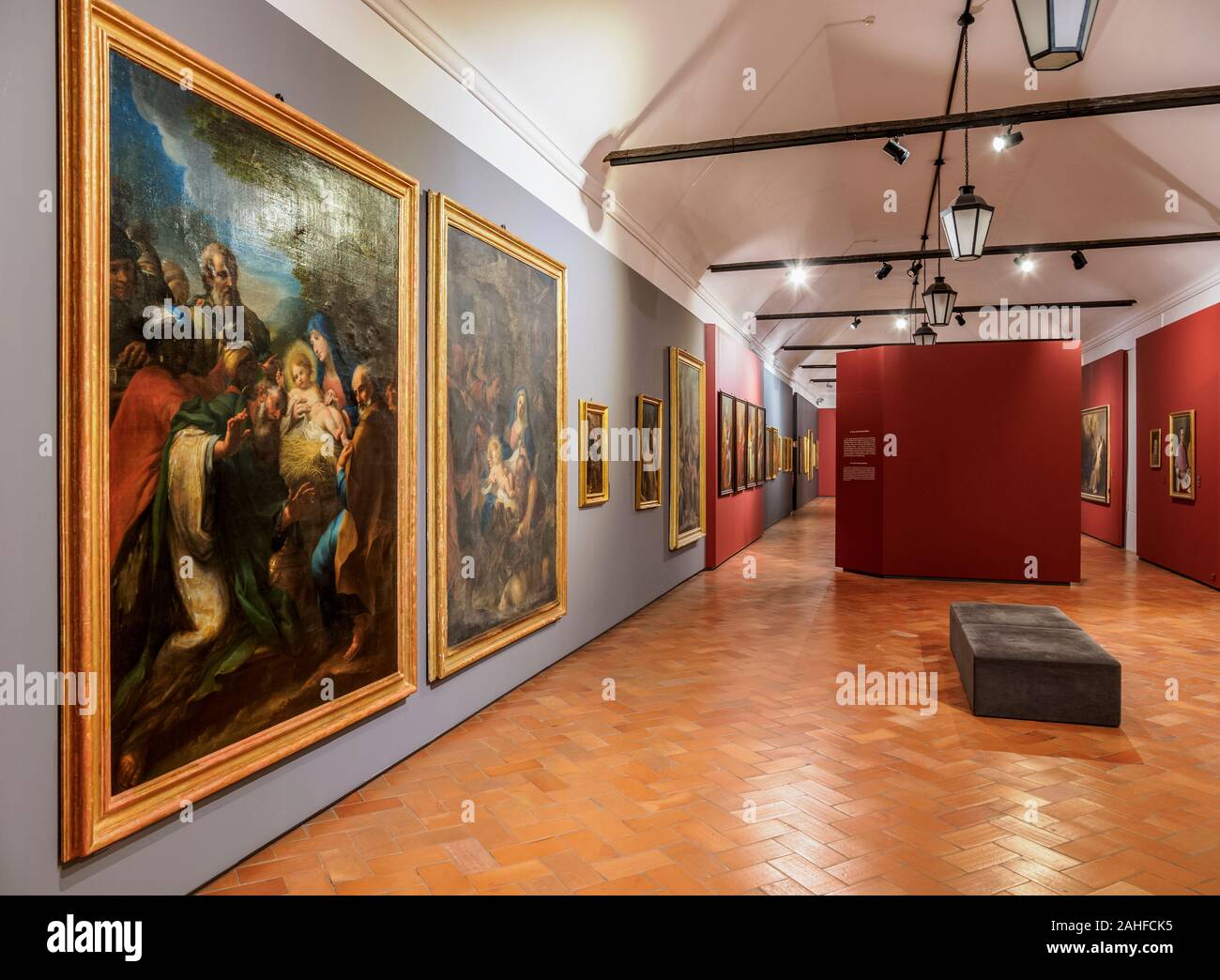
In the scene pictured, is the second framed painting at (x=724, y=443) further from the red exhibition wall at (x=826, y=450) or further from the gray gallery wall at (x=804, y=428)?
the red exhibition wall at (x=826, y=450)

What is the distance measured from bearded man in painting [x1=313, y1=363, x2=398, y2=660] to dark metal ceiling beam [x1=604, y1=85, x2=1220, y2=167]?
13.0 ft

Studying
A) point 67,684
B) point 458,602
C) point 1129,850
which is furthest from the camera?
point 458,602

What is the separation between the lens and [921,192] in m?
11.0

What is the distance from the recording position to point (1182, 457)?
446 inches

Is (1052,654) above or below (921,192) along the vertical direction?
below

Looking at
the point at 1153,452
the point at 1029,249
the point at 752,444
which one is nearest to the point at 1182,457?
the point at 1153,452

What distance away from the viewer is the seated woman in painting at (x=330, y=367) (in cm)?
345

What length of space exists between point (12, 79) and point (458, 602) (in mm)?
3222

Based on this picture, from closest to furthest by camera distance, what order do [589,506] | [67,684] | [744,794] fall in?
[67,684]
[744,794]
[589,506]

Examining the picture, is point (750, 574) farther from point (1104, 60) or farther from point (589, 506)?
point (1104, 60)

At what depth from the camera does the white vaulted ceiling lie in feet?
18.2

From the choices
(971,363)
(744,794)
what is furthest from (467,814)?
(971,363)

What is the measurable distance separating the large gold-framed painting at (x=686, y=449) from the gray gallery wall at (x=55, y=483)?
375cm

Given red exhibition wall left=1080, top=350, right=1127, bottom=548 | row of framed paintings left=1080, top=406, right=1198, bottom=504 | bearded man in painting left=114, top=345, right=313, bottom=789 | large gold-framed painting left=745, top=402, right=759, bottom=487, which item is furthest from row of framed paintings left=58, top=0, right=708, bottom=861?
red exhibition wall left=1080, top=350, right=1127, bottom=548
